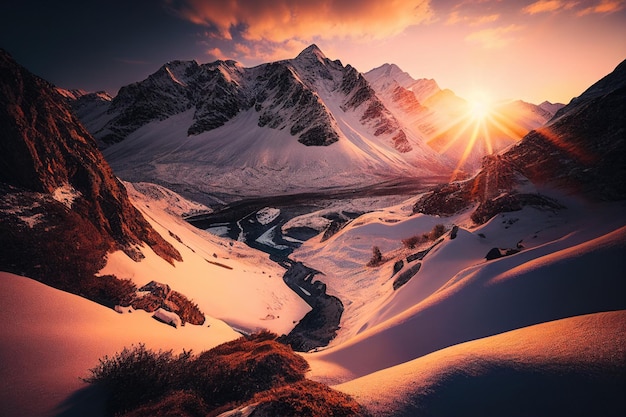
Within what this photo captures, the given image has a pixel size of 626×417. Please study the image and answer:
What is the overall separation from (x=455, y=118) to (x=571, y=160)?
146078 mm

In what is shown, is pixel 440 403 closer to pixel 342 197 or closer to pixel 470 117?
pixel 342 197

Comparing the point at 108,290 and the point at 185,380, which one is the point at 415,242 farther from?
the point at 108,290

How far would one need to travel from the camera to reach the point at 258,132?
9638 cm

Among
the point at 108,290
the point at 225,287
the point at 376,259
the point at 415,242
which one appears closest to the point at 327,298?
the point at 376,259

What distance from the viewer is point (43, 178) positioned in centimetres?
690

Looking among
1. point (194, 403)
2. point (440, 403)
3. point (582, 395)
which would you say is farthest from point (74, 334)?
point (582, 395)

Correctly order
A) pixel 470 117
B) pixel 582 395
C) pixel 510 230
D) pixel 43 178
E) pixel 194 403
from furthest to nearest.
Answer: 1. pixel 470 117
2. pixel 510 230
3. pixel 43 178
4. pixel 194 403
5. pixel 582 395

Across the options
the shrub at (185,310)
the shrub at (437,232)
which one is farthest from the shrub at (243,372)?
the shrub at (437,232)

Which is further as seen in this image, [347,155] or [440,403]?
[347,155]

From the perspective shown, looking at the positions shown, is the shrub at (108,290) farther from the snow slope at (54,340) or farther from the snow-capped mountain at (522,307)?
the snow-capped mountain at (522,307)

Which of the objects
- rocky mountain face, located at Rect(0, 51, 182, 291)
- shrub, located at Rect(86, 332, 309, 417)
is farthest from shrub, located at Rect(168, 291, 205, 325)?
shrub, located at Rect(86, 332, 309, 417)

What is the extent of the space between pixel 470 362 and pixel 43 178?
9.72 meters

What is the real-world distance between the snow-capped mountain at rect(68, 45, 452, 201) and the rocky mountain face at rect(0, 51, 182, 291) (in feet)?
158

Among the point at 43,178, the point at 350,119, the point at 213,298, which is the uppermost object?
the point at 350,119
